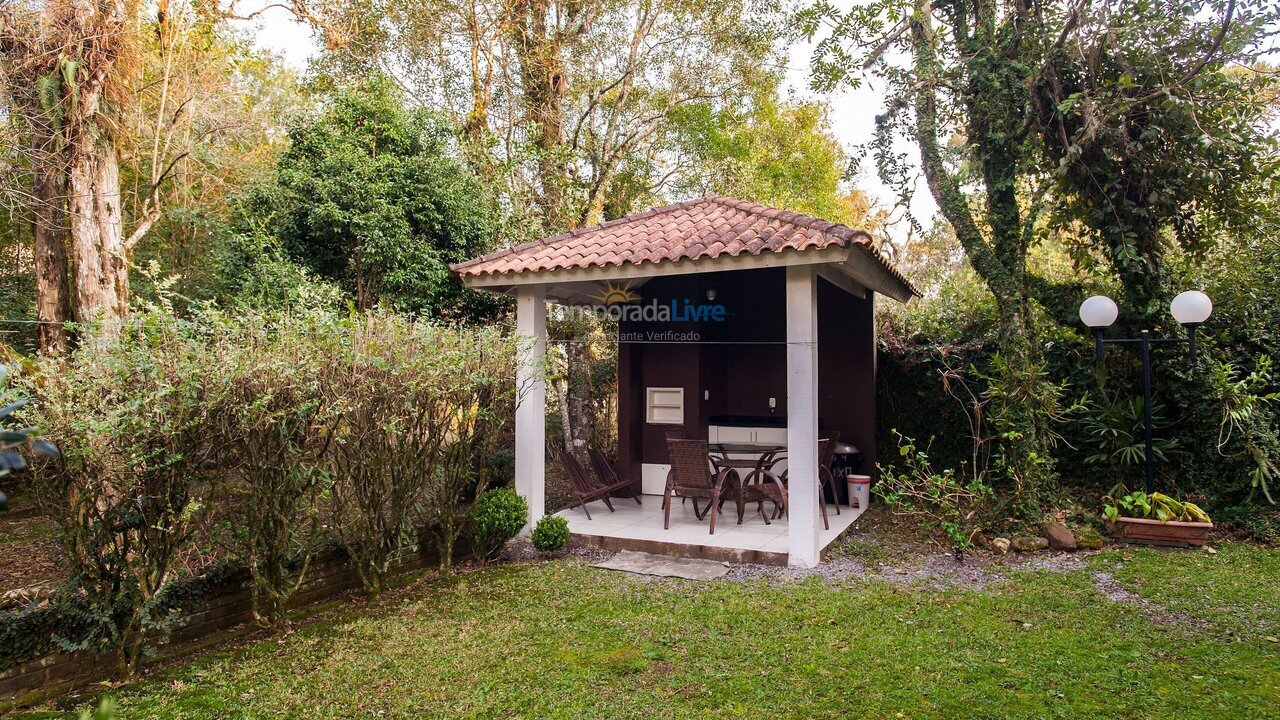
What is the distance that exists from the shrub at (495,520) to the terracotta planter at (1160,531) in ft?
21.0

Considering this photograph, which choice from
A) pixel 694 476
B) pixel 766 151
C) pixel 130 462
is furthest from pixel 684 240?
pixel 766 151

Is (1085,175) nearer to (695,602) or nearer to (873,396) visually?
(873,396)

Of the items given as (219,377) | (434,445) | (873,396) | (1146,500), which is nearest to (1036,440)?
(1146,500)

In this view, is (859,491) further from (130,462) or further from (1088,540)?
(130,462)

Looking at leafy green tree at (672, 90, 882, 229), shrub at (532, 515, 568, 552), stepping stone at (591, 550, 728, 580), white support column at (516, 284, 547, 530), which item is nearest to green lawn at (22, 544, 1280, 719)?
stepping stone at (591, 550, 728, 580)

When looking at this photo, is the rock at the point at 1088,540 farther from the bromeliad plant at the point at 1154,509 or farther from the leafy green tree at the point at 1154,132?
the leafy green tree at the point at 1154,132

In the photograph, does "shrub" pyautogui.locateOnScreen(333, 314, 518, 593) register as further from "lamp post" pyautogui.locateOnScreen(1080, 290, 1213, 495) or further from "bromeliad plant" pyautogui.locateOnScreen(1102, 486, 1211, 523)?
"bromeliad plant" pyautogui.locateOnScreen(1102, 486, 1211, 523)

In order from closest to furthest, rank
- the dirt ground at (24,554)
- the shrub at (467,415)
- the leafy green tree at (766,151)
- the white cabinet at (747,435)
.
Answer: the dirt ground at (24,554)
the shrub at (467,415)
the white cabinet at (747,435)
the leafy green tree at (766,151)

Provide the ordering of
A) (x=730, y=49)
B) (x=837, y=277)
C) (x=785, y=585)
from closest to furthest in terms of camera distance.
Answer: (x=785, y=585), (x=837, y=277), (x=730, y=49)

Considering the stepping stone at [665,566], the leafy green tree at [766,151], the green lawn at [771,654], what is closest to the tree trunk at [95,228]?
the green lawn at [771,654]

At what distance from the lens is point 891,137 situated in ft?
30.9

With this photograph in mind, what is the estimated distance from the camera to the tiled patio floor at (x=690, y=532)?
688 cm

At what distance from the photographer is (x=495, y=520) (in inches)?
273

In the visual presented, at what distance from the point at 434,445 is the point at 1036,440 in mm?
6451
